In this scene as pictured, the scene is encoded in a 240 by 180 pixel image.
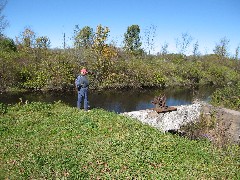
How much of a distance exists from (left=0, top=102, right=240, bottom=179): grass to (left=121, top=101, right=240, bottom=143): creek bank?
99.4 inches

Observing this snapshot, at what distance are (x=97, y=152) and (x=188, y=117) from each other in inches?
327

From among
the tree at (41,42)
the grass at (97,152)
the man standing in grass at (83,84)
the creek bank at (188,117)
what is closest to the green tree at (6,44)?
the tree at (41,42)

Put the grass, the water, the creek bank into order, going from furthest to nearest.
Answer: the water, the creek bank, the grass

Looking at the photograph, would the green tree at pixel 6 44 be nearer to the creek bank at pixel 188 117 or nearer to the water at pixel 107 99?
the water at pixel 107 99

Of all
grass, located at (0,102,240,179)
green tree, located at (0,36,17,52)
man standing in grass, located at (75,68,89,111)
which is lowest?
grass, located at (0,102,240,179)

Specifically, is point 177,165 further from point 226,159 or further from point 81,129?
point 81,129

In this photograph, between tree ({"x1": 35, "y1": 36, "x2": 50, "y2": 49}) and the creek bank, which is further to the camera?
tree ({"x1": 35, "y1": 36, "x2": 50, "y2": 49})

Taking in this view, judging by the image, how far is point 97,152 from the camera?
30.2 ft

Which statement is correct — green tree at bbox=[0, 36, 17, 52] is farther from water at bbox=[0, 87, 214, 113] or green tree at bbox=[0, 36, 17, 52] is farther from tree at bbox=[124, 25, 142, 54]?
tree at bbox=[124, 25, 142, 54]

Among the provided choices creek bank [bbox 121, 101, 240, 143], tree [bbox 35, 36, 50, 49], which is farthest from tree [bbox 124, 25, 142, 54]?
creek bank [bbox 121, 101, 240, 143]

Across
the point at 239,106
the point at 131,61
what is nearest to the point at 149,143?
the point at 239,106

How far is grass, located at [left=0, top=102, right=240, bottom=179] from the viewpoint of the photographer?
805 cm

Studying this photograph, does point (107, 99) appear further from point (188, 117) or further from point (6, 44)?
point (6, 44)

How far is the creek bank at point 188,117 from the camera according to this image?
1423 centimetres
